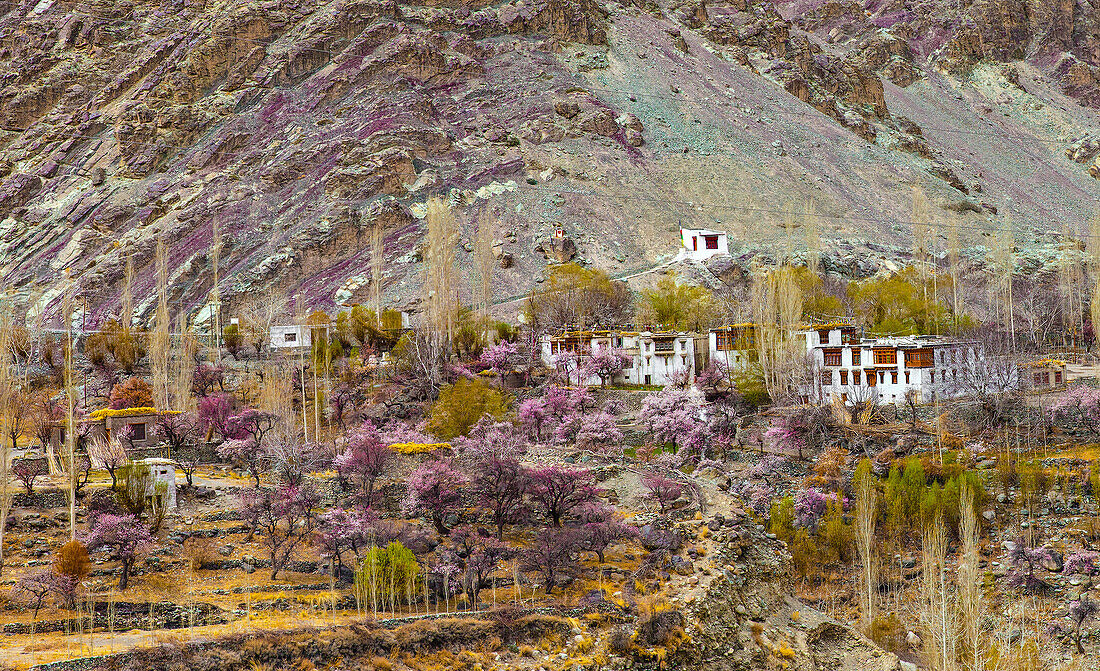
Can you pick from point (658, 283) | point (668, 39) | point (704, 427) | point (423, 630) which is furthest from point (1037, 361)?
point (668, 39)

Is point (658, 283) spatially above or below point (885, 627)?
above

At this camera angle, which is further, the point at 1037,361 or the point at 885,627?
the point at 1037,361

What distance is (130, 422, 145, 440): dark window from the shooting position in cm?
4791

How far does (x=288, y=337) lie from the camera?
77.2 metres

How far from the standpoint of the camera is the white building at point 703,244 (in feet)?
302

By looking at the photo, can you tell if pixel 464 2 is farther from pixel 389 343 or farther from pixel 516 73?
pixel 389 343

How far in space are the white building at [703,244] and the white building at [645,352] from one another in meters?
26.6

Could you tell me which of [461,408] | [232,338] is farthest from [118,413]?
[232,338]

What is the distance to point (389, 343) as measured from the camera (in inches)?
2857

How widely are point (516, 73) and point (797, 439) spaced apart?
8068 cm

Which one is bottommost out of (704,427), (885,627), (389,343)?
(885,627)

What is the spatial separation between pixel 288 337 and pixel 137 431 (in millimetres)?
29292

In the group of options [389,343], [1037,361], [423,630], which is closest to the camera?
[423,630]

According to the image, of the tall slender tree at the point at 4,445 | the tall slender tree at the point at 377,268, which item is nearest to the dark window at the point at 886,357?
the tall slender tree at the point at 377,268
